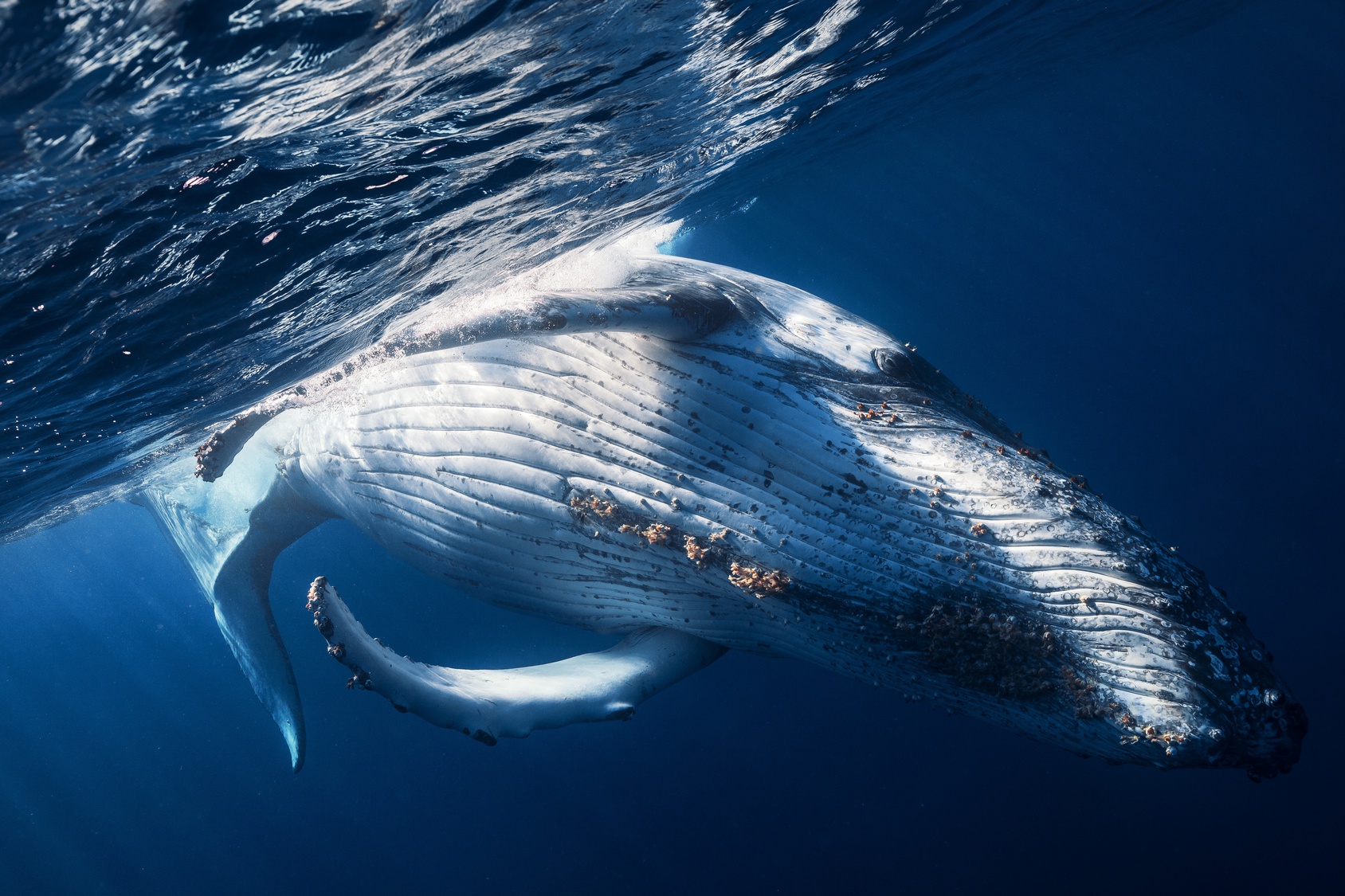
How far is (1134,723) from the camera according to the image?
279 centimetres

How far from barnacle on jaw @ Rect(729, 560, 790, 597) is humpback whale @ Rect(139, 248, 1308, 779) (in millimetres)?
14

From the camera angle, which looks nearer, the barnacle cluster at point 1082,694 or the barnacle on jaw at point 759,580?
the barnacle cluster at point 1082,694

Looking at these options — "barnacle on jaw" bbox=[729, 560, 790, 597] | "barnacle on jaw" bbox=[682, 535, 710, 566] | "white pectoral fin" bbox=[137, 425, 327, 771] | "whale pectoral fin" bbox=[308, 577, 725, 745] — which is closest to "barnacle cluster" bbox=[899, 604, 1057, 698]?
"barnacle on jaw" bbox=[729, 560, 790, 597]

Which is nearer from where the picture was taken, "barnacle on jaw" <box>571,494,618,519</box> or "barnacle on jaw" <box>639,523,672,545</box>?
"barnacle on jaw" <box>639,523,672,545</box>

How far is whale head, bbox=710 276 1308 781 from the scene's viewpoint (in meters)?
2.80

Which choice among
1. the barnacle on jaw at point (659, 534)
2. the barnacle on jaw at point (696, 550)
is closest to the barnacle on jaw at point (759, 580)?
the barnacle on jaw at point (696, 550)

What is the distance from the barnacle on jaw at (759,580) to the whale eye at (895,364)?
5.03ft

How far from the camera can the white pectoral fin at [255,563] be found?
6676 millimetres

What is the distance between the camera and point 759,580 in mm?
3652

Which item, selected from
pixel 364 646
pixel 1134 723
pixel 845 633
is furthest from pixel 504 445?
pixel 1134 723

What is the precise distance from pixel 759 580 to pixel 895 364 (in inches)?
67.5

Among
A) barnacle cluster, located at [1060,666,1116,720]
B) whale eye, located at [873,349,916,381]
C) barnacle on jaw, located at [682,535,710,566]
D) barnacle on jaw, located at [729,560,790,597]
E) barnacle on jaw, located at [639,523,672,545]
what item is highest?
whale eye, located at [873,349,916,381]

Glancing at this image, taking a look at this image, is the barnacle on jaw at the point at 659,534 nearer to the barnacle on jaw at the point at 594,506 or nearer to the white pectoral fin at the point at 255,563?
the barnacle on jaw at the point at 594,506

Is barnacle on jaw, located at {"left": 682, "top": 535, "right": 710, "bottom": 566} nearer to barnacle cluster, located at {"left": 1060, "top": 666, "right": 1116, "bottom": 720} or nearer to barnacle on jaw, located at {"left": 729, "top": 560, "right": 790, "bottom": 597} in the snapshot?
barnacle on jaw, located at {"left": 729, "top": 560, "right": 790, "bottom": 597}
